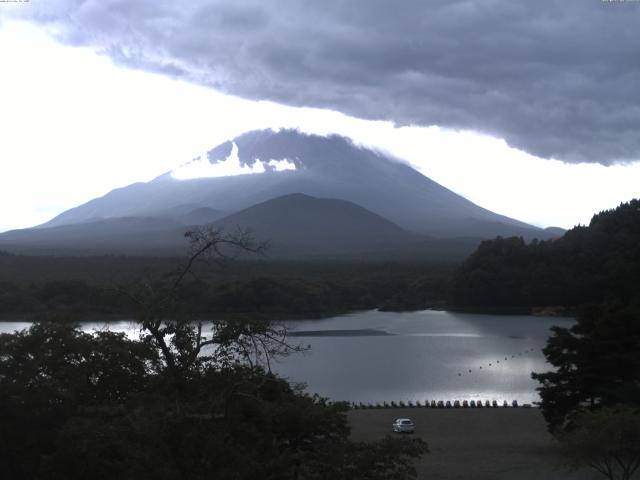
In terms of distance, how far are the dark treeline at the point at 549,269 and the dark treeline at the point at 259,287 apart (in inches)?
159

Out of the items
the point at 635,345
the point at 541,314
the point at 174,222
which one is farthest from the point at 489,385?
the point at 174,222

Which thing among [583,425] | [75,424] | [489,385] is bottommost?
[489,385]

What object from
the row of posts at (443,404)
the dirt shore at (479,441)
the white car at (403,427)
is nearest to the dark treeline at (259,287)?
the row of posts at (443,404)

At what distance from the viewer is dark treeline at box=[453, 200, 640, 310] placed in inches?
1981

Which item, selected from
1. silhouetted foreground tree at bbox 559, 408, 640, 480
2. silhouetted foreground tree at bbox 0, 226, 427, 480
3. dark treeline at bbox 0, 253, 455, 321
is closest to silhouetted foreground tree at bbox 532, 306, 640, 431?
silhouetted foreground tree at bbox 559, 408, 640, 480

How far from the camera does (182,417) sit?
545 centimetres

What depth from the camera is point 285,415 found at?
313 inches

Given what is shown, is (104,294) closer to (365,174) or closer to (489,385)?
(489,385)

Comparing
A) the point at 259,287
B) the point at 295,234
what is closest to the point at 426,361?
the point at 259,287

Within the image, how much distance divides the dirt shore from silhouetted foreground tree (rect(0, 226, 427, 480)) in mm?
5518

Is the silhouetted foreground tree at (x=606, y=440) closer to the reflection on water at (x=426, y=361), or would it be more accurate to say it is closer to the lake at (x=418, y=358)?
the lake at (x=418, y=358)

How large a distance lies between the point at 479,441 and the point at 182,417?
12429 millimetres

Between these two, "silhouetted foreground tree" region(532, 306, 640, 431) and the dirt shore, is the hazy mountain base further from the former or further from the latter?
"silhouetted foreground tree" region(532, 306, 640, 431)

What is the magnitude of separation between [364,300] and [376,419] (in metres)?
36.3
